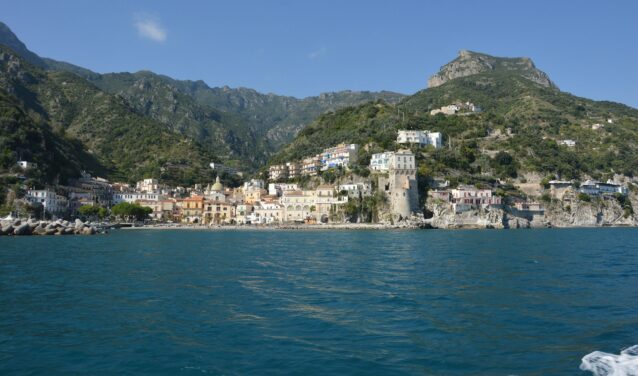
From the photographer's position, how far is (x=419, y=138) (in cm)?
9269

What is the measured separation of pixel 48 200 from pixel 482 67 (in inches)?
5768

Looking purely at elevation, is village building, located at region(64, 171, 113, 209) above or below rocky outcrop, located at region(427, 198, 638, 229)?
above

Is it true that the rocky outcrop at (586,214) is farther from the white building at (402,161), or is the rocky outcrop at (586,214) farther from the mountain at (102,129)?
the mountain at (102,129)

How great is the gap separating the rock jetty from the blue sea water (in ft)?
104

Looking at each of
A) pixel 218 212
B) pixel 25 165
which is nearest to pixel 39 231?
pixel 25 165

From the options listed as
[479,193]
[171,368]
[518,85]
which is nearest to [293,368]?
[171,368]

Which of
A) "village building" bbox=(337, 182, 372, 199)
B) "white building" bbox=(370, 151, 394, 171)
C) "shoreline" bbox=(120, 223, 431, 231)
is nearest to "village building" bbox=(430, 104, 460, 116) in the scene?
"white building" bbox=(370, 151, 394, 171)

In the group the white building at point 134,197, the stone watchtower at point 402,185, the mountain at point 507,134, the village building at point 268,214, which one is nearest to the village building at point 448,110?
the mountain at point 507,134

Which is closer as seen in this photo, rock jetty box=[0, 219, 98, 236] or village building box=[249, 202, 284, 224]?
rock jetty box=[0, 219, 98, 236]

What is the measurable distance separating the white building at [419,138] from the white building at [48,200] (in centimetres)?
5379

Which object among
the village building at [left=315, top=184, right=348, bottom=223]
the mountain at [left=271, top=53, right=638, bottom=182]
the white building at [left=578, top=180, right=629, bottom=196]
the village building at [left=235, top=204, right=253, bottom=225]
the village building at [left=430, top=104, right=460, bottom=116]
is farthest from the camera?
the village building at [left=430, top=104, right=460, bottom=116]

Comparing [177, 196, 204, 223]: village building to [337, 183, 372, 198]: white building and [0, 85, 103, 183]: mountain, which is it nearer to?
[0, 85, 103, 183]: mountain

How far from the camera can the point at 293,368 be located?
993cm

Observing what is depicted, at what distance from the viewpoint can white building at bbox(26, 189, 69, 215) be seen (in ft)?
234
